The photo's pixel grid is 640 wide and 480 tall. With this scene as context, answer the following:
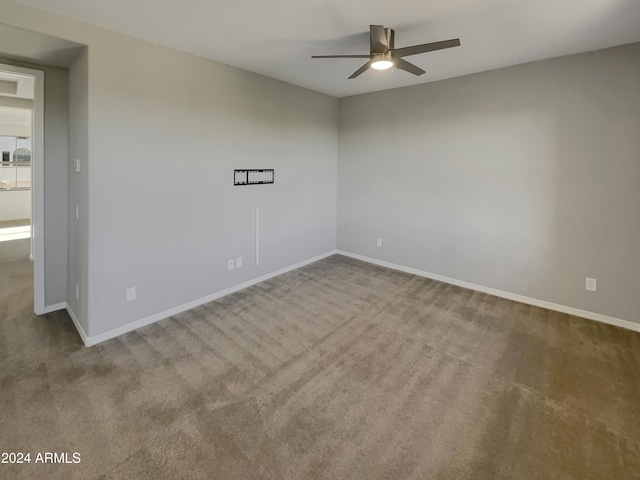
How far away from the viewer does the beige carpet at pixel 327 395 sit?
163 cm

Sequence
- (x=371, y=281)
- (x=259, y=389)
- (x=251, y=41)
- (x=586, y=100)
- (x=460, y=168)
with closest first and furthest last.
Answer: (x=259, y=389), (x=251, y=41), (x=586, y=100), (x=460, y=168), (x=371, y=281)

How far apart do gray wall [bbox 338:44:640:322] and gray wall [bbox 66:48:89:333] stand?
360 cm

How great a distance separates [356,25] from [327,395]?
286 centimetres

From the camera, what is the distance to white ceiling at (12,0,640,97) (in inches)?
85.9

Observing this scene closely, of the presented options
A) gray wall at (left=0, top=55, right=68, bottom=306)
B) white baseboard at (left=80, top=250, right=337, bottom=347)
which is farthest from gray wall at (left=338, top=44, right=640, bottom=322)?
gray wall at (left=0, top=55, right=68, bottom=306)

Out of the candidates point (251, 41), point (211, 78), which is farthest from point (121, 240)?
point (251, 41)

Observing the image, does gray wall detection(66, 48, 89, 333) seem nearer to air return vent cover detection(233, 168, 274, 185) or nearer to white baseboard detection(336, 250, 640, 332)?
air return vent cover detection(233, 168, 274, 185)

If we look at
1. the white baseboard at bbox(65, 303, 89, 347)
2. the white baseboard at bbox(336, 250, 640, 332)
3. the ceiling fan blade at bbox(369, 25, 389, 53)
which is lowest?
the white baseboard at bbox(65, 303, 89, 347)

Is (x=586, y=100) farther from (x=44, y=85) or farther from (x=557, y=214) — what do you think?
(x=44, y=85)

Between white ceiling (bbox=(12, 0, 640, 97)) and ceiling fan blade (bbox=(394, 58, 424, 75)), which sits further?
ceiling fan blade (bbox=(394, 58, 424, 75))

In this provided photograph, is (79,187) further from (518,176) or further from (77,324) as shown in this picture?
(518,176)

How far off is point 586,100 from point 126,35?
440cm

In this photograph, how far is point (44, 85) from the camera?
2.94 meters

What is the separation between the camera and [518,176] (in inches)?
139
